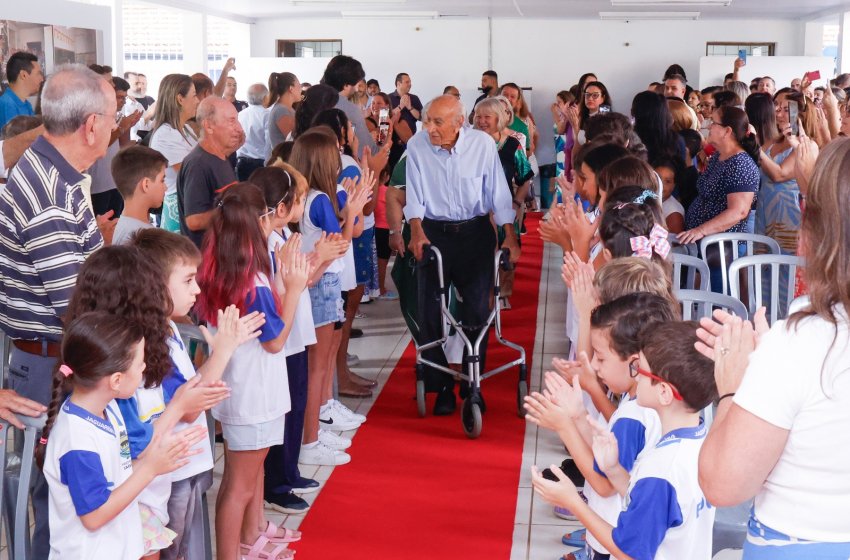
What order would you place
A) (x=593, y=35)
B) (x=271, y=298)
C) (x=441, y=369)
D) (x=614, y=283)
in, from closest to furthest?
(x=614, y=283), (x=271, y=298), (x=441, y=369), (x=593, y=35)

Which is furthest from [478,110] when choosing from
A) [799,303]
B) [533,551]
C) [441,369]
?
[799,303]

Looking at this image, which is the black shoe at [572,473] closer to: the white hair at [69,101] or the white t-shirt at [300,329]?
the white t-shirt at [300,329]

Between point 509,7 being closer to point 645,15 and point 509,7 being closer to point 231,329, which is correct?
point 645,15

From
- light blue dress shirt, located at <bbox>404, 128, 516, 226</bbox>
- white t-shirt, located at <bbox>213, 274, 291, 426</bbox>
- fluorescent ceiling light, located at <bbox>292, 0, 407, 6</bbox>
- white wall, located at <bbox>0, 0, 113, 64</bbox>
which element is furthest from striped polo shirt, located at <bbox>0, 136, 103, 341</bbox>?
fluorescent ceiling light, located at <bbox>292, 0, 407, 6</bbox>

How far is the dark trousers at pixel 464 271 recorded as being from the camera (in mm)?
5035

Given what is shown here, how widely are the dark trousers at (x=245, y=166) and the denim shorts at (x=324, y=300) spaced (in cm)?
334

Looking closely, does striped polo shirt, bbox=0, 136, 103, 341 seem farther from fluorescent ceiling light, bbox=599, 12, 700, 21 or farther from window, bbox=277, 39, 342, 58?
window, bbox=277, 39, 342, 58

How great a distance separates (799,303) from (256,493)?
2.27 m

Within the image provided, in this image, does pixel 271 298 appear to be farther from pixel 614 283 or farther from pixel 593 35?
pixel 593 35

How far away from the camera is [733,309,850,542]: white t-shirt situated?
148 cm

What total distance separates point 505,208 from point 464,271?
0.39 meters

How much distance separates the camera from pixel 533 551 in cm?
358

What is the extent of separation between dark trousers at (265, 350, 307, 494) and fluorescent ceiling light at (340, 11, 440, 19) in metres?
12.1

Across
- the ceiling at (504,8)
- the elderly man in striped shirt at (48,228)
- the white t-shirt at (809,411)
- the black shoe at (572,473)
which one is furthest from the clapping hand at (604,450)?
the ceiling at (504,8)
